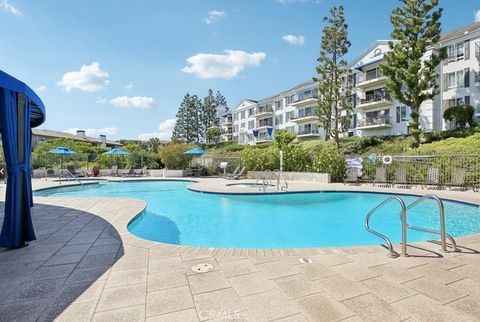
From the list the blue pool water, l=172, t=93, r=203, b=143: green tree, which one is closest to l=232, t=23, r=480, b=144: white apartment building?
the blue pool water

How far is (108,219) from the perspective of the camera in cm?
654

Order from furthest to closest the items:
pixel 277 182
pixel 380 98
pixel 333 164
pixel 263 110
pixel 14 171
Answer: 1. pixel 263 110
2. pixel 380 98
3. pixel 333 164
4. pixel 277 182
5. pixel 14 171

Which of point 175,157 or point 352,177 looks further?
point 175,157

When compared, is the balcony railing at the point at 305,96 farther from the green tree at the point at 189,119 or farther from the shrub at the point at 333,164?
the green tree at the point at 189,119

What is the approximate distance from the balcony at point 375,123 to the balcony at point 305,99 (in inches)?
310

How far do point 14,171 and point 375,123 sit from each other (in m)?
30.1

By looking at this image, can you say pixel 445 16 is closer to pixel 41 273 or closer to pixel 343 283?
pixel 343 283

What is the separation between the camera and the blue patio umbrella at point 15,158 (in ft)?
13.4

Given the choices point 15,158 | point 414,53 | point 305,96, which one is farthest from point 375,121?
point 15,158

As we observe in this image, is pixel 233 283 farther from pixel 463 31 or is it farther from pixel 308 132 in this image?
pixel 308 132

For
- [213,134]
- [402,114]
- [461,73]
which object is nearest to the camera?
[461,73]

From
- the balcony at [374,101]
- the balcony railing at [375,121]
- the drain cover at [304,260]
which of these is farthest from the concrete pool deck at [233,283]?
the balcony at [374,101]

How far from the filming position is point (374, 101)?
28.3 metres

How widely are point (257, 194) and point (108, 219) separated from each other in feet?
22.0
